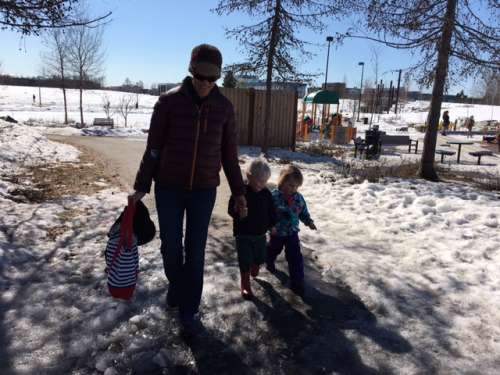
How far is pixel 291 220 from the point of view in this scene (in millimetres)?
3906

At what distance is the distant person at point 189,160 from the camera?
9.33 feet

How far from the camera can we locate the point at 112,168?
10.1m

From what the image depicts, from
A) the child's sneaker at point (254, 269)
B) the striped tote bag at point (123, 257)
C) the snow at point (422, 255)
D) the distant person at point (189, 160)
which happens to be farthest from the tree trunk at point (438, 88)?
the striped tote bag at point (123, 257)

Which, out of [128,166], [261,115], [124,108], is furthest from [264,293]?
[124,108]

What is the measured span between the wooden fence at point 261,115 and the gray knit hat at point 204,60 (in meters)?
12.8

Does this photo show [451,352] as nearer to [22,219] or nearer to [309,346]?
[309,346]

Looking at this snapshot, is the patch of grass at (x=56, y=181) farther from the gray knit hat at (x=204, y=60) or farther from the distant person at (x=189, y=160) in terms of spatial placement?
the gray knit hat at (x=204, y=60)

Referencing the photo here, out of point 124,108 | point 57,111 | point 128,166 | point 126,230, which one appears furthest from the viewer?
point 124,108

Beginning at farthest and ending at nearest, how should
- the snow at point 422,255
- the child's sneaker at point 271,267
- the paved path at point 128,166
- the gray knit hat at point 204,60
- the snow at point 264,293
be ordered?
the paved path at point 128,166 → the child's sneaker at point 271,267 → the snow at point 422,255 → the snow at point 264,293 → the gray knit hat at point 204,60

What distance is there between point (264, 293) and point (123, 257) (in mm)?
1365

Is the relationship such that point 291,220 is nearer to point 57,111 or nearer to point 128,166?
point 128,166

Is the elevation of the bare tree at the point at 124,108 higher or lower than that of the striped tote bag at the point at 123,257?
higher

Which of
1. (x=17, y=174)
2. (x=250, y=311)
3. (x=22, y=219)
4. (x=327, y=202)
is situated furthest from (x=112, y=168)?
(x=250, y=311)

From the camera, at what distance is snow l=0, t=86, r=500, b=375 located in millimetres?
2893
